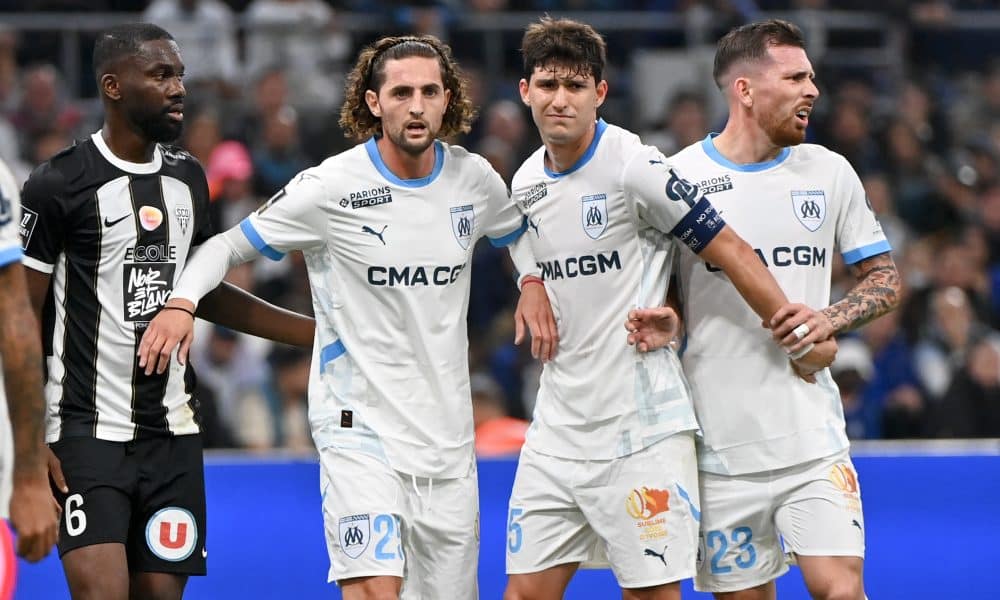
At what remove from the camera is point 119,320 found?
16.3 feet

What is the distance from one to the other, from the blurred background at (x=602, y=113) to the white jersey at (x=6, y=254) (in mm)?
3910

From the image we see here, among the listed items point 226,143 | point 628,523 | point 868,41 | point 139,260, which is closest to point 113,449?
point 139,260

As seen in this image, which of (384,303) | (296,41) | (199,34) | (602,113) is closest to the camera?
(384,303)

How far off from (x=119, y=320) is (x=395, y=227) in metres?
0.99

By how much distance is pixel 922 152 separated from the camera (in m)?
12.0

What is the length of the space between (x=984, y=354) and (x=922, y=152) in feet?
10.5

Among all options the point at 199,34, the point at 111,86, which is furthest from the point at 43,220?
the point at 199,34

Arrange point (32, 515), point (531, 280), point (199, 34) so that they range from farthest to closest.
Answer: point (199, 34) → point (531, 280) → point (32, 515)

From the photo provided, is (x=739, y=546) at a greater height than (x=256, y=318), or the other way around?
(x=256, y=318)

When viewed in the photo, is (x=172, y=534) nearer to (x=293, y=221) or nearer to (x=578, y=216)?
(x=293, y=221)

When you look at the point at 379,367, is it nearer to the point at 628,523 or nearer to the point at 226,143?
the point at 628,523

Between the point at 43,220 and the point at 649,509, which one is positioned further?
the point at 649,509

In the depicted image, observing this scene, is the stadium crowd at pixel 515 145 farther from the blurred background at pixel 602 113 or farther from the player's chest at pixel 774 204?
the player's chest at pixel 774 204

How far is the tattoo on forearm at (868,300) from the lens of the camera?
16.5 feet
